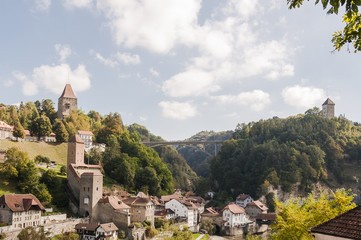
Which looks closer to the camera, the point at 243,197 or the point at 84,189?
the point at 84,189

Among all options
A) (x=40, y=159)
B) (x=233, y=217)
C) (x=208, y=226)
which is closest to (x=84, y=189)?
(x=40, y=159)

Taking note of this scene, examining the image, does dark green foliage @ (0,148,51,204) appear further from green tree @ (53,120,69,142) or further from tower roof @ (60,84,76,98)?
tower roof @ (60,84,76,98)

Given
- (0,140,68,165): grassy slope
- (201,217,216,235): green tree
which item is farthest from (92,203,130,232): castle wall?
(201,217,216,235): green tree

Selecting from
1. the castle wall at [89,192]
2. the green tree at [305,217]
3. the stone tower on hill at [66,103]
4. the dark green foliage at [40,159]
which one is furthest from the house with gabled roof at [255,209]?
the green tree at [305,217]

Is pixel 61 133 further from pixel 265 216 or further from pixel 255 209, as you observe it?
pixel 265 216

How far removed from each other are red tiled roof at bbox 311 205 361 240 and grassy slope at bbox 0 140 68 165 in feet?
166

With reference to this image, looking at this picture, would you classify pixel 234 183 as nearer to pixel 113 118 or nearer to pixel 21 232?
pixel 113 118

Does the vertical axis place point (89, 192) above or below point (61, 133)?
below

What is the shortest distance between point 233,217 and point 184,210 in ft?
27.4

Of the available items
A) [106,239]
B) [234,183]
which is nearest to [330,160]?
[234,183]

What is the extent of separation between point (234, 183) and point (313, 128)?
26.8m

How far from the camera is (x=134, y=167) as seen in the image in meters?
59.8

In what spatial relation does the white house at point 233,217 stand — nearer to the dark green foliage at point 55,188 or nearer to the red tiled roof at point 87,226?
the red tiled roof at point 87,226

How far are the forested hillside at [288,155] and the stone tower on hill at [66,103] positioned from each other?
120 ft
